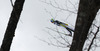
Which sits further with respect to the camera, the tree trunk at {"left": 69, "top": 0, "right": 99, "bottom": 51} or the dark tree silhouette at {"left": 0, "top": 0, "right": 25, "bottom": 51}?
the dark tree silhouette at {"left": 0, "top": 0, "right": 25, "bottom": 51}

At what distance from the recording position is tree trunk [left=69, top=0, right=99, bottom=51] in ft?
4.36

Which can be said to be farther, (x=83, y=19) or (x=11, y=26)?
(x=11, y=26)

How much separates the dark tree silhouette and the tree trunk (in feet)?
4.52

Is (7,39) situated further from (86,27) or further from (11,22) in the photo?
(86,27)

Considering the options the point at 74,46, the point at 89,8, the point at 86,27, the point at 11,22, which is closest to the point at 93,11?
the point at 89,8

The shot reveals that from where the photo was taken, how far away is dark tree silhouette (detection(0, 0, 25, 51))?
2416mm

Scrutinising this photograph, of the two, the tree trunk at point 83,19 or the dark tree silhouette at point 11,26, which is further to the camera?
the dark tree silhouette at point 11,26

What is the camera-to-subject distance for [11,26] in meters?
2.48

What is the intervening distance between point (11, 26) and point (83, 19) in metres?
1.54

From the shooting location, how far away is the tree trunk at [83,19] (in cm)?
133

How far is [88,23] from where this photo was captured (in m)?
1.39

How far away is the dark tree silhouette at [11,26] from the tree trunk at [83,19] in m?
1.38

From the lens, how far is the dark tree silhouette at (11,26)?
7.93 ft

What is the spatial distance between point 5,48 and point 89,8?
171 centimetres
